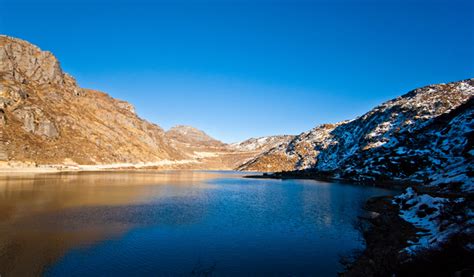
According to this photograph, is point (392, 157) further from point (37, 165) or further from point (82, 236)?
point (37, 165)

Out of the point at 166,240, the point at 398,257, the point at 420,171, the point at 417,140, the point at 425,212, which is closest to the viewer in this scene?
the point at 398,257

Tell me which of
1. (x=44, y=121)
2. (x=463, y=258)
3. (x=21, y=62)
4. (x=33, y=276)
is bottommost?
(x=33, y=276)

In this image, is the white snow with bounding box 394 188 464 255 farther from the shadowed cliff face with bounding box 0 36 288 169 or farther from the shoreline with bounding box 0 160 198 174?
the shadowed cliff face with bounding box 0 36 288 169

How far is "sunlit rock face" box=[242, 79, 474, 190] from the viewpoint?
8688cm

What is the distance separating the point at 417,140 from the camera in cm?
11544

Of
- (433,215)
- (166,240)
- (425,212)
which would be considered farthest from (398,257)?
(425,212)

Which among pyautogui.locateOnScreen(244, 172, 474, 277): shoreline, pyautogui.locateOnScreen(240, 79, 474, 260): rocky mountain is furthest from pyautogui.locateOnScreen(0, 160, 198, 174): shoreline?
pyautogui.locateOnScreen(244, 172, 474, 277): shoreline

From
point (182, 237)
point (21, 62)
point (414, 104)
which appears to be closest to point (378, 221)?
point (182, 237)

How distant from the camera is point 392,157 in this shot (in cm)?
11475

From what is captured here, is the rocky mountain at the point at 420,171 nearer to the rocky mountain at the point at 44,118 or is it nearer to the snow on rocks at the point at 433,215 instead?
the snow on rocks at the point at 433,215

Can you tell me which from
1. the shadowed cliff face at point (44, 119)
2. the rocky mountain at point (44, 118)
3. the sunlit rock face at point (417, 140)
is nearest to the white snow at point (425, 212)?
the sunlit rock face at point (417, 140)

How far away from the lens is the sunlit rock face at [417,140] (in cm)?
8688

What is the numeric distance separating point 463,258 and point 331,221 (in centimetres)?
2392

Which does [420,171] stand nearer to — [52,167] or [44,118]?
[52,167]
